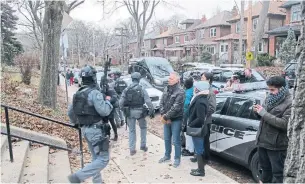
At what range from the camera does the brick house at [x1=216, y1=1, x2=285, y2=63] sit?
3922 centimetres

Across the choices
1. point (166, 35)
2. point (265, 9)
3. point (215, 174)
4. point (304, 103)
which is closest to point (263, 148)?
point (215, 174)

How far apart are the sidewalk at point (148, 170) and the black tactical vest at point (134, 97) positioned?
44.6 inches

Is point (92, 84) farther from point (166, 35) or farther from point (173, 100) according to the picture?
point (166, 35)

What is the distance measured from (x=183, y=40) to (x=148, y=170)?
53527mm

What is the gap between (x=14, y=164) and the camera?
496 cm

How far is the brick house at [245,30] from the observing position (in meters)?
39.2

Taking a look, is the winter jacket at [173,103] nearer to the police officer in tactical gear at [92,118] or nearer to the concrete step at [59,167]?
the police officer in tactical gear at [92,118]

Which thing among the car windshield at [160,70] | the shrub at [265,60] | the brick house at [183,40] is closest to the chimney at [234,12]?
the brick house at [183,40]

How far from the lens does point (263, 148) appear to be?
4293 mm

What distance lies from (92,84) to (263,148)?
2492 mm

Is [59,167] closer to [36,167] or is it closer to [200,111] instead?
[36,167]

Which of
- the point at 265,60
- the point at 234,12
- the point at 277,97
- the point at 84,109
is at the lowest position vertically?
the point at 84,109

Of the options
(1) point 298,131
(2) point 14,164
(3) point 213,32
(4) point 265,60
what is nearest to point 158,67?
(2) point 14,164

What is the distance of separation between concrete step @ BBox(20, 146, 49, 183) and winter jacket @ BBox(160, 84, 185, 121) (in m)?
2.35
